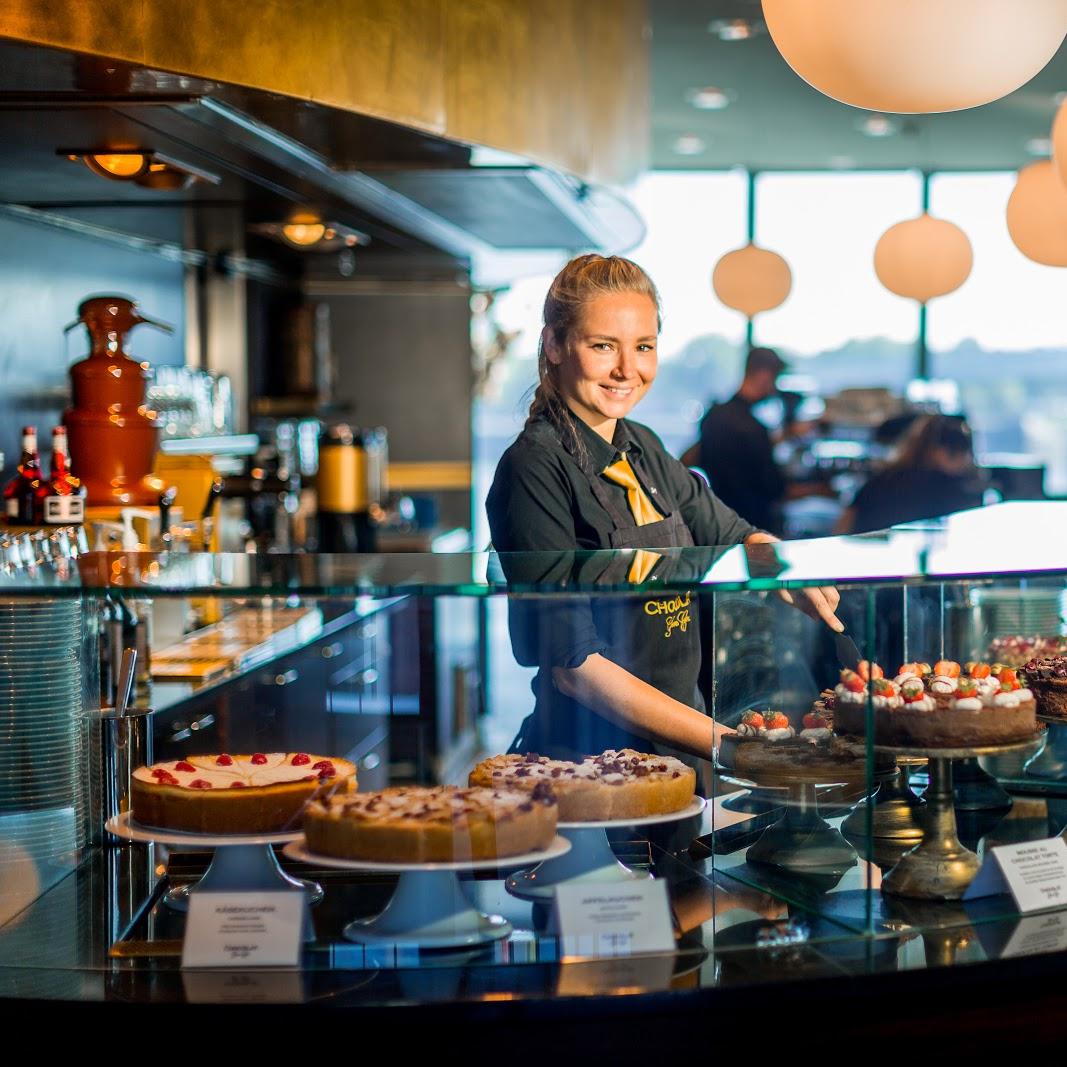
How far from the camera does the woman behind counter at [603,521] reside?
5.86 feet

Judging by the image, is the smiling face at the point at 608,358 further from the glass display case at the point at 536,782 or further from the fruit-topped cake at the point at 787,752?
the fruit-topped cake at the point at 787,752

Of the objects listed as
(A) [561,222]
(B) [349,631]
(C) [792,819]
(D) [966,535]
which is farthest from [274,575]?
(A) [561,222]

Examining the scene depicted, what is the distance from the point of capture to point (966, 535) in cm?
245

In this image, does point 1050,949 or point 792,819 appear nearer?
point 1050,949

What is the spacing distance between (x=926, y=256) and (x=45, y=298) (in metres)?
3.69

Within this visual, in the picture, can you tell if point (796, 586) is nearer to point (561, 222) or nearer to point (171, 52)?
point (171, 52)

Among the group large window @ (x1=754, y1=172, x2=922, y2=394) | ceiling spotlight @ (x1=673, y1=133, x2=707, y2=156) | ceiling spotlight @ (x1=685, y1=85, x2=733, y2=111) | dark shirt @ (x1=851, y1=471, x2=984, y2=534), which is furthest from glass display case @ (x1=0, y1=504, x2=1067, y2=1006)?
large window @ (x1=754, y1=172, x2=922, y2=394)

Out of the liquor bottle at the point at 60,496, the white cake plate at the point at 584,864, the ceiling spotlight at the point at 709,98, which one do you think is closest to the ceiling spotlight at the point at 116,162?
the liquor bottle at the point at 60,496

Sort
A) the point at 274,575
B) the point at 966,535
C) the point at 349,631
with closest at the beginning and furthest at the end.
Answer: the point at 274,575
the point at 349,631
the point at 966,535

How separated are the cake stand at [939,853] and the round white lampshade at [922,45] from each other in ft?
2.88

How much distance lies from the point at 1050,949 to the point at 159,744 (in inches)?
45.1

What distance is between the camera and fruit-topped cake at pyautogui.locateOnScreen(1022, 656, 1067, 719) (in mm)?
2158

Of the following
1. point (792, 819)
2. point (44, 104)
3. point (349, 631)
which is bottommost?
point (792, 819)

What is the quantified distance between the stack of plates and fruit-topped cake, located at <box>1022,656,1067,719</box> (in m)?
1.33
